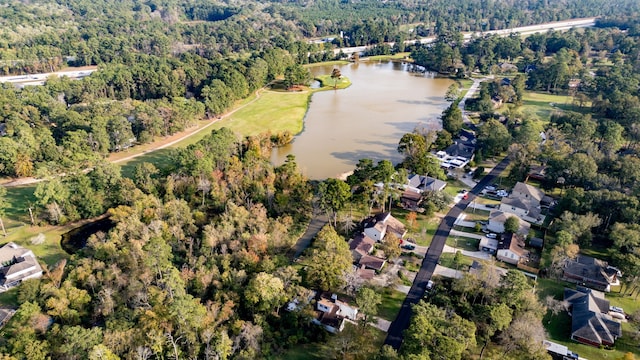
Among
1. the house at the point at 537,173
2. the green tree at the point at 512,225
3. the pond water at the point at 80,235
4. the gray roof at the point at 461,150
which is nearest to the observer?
the green tree at the point at 512,225

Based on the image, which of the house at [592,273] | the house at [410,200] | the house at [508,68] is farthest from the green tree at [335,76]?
the house at [592,273]

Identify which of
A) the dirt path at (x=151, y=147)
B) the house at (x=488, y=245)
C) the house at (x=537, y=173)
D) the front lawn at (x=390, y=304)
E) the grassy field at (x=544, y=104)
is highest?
the grassy field at (x=544, y=104)

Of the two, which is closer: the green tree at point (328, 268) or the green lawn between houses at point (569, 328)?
the green lawn between houses at point (569, 328)

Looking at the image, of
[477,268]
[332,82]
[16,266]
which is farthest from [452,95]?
[16,266]

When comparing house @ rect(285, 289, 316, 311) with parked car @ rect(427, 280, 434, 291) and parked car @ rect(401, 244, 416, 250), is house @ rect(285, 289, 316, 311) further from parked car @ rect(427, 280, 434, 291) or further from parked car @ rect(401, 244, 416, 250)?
parked car @ rect(401, 244, 416, 250)

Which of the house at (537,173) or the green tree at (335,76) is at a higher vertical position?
the green tree at (335,76)

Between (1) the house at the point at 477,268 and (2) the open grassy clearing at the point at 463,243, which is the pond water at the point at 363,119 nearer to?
(2) the open grassy clearing at the point at 463,243

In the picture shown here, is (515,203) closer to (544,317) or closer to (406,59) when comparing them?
(544,317)
